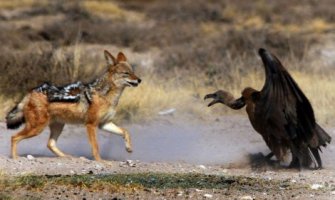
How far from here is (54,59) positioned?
16453 mm

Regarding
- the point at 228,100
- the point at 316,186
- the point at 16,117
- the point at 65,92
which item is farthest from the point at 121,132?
the point at 316,186

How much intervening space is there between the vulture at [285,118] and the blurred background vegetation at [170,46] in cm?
341

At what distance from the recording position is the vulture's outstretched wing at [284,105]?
1120cm

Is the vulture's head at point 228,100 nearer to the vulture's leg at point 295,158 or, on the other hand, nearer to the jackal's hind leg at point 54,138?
the vulture's leg at point 295,158

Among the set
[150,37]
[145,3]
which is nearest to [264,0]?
[145,3]

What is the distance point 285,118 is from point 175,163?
5.28 feet

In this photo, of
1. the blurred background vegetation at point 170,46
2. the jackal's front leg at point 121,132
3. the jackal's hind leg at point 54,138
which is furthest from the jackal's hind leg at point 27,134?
the blurred background vegetation at point 170,46

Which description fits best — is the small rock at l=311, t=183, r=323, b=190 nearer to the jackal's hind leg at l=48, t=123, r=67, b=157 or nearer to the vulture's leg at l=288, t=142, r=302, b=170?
the vulture's leg at l=288, t=142, r=302, b=170

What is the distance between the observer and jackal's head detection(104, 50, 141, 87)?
12.2m

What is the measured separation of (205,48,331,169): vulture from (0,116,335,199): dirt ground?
263 millimetres

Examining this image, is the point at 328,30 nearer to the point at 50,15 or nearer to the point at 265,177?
the point at 50,15

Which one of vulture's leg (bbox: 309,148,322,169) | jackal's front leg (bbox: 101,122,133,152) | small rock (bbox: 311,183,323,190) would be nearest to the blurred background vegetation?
jackal's front leg (bbox: 101,122,133,152)

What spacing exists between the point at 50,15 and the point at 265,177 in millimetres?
22272

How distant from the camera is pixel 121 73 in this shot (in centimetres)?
1224
